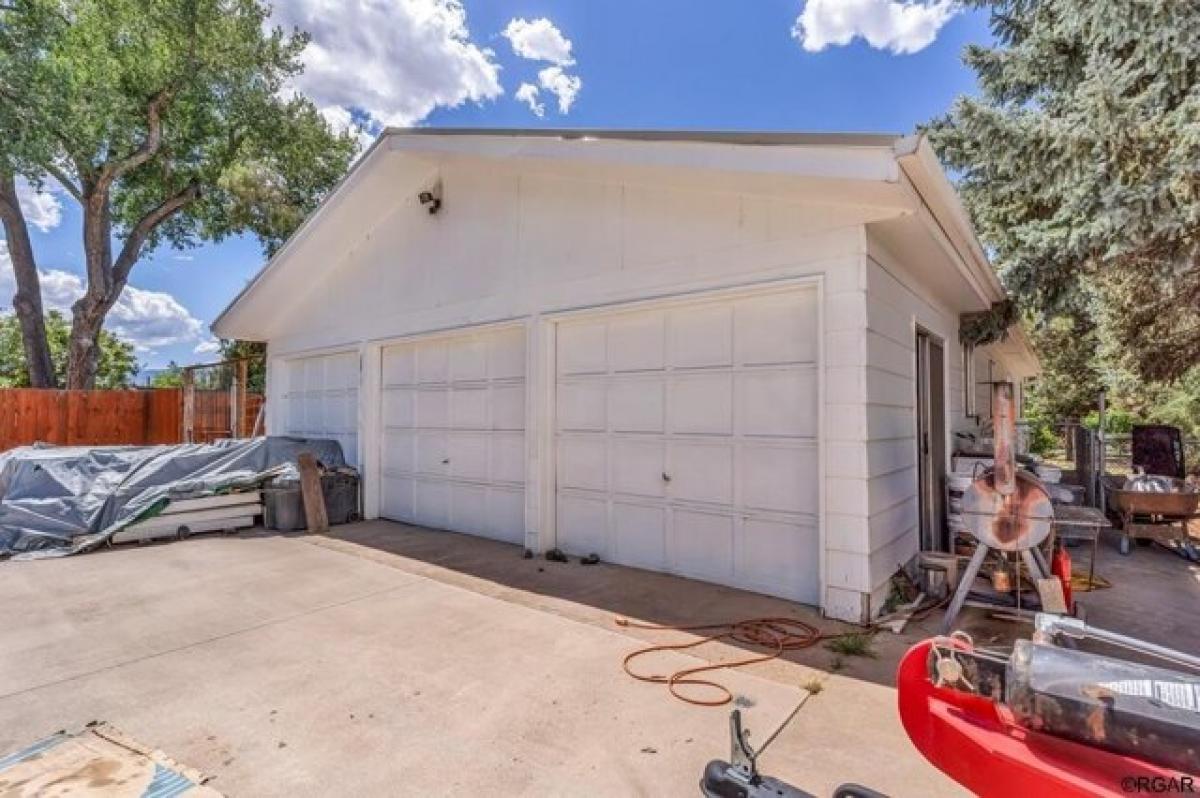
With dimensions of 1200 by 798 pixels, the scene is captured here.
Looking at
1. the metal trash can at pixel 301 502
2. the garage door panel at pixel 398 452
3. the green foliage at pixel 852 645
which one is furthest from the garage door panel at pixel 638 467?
the metal trash can at pixel 301 502

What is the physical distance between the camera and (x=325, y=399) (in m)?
9.08

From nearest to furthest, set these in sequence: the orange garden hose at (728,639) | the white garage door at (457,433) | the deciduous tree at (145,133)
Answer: the orange garden hose at (728,639) < the white garage door at (457,433) < the deciduous tree at (145,133)

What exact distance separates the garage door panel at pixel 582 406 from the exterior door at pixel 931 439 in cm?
302

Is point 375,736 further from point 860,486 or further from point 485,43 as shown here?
point 485,43

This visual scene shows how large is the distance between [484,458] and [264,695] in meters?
3.92

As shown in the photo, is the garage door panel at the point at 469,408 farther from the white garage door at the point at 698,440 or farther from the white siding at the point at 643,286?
the white garage door at the point at 698,440

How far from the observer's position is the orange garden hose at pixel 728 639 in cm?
315

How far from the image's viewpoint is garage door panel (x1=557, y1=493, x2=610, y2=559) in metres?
5.74

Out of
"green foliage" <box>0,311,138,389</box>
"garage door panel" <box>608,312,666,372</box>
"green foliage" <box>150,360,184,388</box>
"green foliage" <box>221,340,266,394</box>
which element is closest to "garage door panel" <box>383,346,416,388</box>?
"garage door panel" <box>608,312,666,372</box>

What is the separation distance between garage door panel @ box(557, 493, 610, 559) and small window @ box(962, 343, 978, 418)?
5.39m

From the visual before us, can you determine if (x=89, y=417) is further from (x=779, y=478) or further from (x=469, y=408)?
(x=779, y=478)

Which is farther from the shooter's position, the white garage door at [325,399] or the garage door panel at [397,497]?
the white garage door at [325,399]

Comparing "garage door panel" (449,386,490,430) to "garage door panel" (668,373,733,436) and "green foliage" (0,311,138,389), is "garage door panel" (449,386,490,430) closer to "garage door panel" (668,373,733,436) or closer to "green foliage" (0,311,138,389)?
"garage door panel" (668,373,733,436)

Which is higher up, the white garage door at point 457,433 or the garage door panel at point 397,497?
the white garage door at point 457,433
